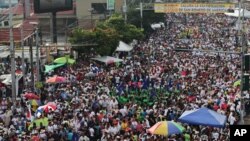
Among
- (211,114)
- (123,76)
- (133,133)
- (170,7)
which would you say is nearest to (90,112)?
(133,133)

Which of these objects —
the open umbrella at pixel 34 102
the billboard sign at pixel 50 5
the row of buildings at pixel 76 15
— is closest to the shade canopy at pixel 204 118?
the open umbrella at pixel 34 102

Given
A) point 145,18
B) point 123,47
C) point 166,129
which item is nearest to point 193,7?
point 145,18

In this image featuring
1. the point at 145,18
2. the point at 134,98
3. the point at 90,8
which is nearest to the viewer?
the point at 134,98

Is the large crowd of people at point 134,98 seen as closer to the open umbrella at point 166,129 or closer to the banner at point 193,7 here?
the open umbrella at point 166,129

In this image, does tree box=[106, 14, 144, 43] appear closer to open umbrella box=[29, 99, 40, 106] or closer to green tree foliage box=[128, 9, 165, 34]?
green tree foliage box=[128, 9, 165, 34]

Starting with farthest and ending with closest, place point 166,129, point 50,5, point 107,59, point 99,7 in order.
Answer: point 99,7 → point 50,5 → point 107,59 → point 166,129

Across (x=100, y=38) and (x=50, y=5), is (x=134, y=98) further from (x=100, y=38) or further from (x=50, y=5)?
(x=50, y=5)

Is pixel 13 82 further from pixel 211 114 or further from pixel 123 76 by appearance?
pixel 211 114
